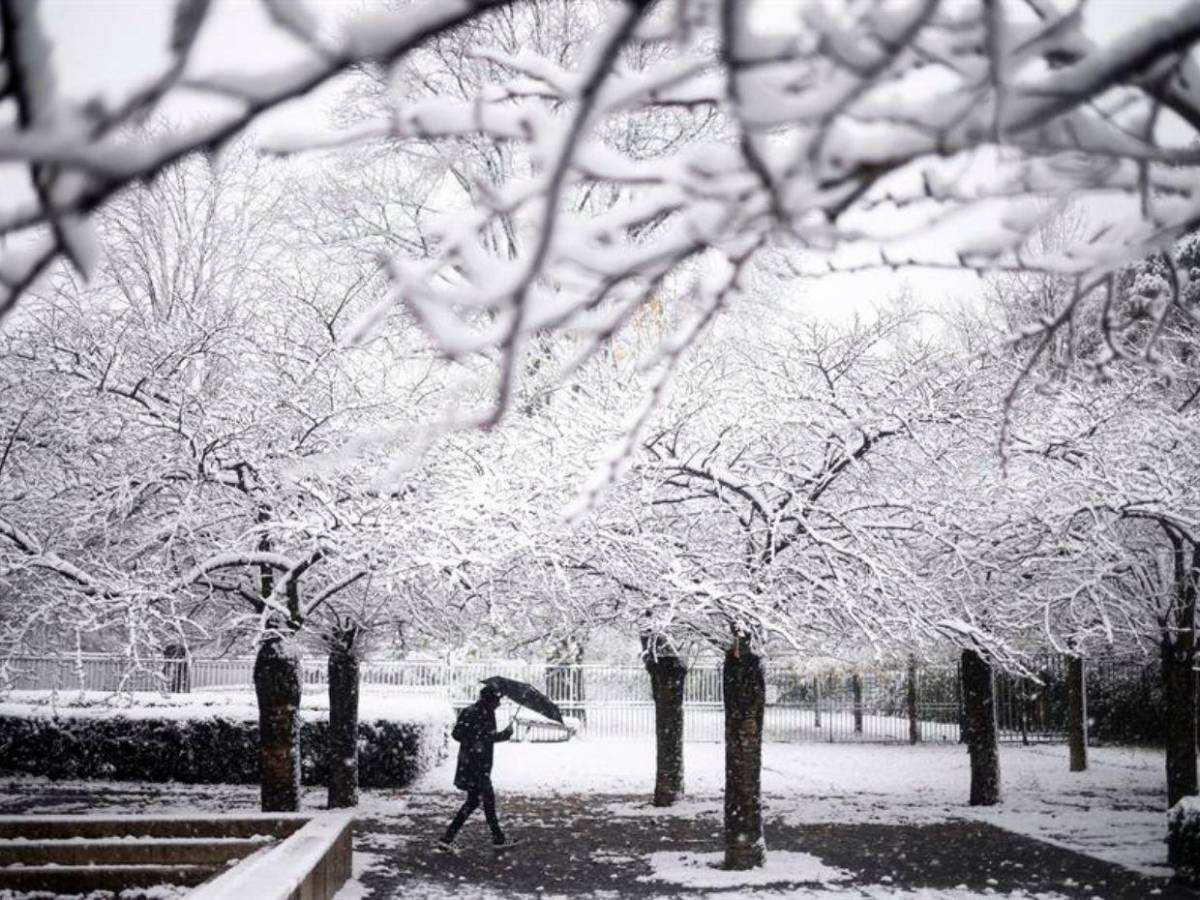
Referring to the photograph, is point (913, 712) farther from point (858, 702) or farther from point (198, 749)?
point (198, 749)

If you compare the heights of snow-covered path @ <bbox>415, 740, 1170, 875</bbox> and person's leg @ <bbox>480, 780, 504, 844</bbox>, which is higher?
person's leg @ <bbox>480, 780, 504, 844</bbox>

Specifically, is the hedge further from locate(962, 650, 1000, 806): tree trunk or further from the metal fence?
locate(962, 650, 1000, 806): tree trunk

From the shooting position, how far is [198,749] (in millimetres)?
15531

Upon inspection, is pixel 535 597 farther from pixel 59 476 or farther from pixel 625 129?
pixel 625 129

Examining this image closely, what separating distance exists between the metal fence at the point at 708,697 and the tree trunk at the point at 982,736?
826 cm

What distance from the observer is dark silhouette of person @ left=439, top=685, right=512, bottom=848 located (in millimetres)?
10266

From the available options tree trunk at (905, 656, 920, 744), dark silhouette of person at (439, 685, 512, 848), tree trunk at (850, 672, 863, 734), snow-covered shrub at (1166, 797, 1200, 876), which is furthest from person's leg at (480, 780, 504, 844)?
tree trunk at (850, 672, 863, 734)

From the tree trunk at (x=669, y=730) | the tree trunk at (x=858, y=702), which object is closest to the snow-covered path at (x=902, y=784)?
the tree trunk at (x=669, y=730)

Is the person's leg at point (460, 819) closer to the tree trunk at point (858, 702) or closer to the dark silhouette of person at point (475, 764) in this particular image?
the dark silhouette of person at point (475, 764)

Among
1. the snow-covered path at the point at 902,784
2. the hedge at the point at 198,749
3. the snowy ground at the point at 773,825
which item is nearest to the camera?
the snowy ground at the point at 773,825

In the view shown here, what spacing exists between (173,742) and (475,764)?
753 centimetres

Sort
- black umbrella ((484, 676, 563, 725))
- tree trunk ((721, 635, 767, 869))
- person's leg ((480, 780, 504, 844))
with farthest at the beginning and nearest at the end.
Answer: black umbrella ((484, 676, 563, 725)) → person's leg ((480, 780, 504, 844)) → tree trunk ((721, 635, 767, 869))

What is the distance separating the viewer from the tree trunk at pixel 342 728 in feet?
41.0

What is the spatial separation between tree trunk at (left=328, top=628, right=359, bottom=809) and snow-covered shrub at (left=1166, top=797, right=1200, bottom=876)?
8879 mm
